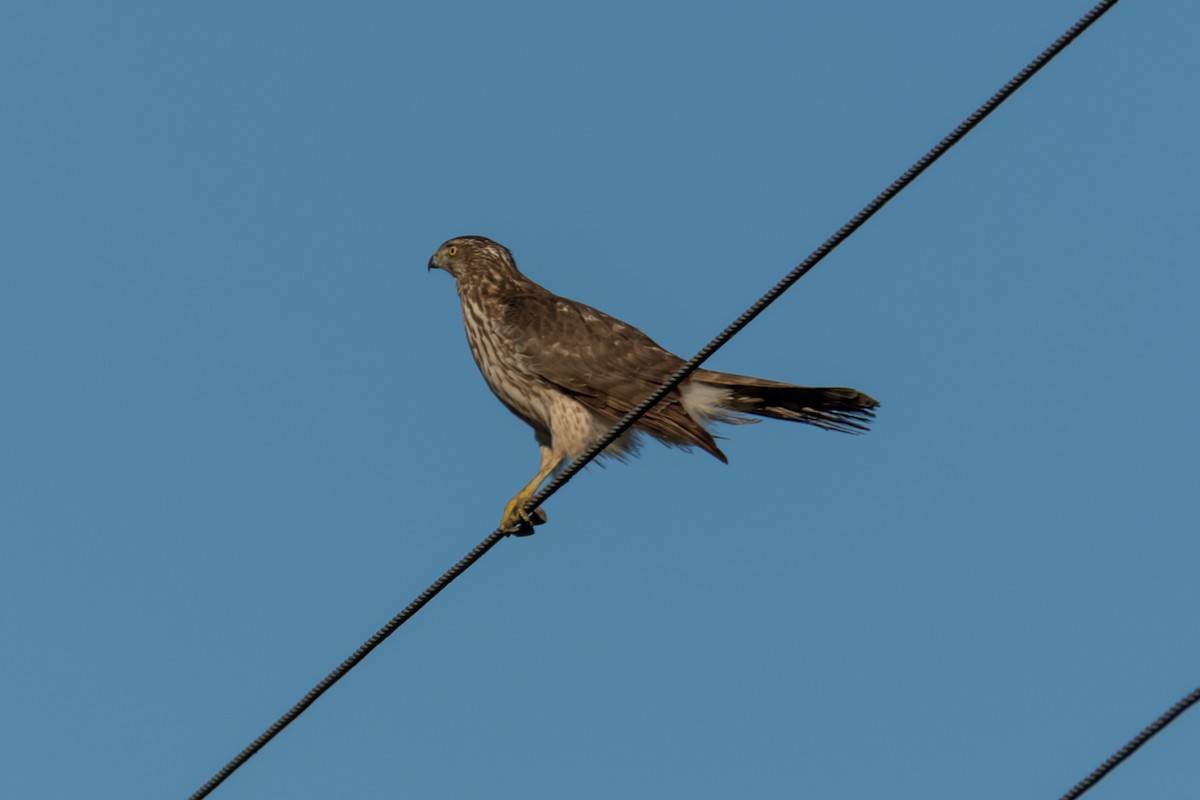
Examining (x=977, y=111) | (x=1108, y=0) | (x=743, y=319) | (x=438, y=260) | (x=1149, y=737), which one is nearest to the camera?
(x=1149, y=737)

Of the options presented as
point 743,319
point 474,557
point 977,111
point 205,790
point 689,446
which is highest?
point 689,446

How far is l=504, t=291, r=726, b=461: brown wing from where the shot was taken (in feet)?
29.0

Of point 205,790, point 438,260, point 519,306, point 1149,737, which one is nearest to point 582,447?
point 519,306

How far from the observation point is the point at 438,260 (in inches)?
419

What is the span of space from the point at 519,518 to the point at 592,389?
914 mm

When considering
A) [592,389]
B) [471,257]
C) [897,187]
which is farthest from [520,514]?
[897,187]

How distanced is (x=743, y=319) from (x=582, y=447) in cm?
343

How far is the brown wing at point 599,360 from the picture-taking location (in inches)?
348

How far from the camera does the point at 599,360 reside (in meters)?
9.30

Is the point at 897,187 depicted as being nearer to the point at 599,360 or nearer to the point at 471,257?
the point at 599,360

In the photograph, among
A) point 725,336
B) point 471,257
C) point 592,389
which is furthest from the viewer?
point 471,257

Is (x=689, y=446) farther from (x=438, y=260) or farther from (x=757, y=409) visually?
(x=438, y=260)

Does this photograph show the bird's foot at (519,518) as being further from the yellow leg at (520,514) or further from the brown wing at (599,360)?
the brown wing at (599,360)

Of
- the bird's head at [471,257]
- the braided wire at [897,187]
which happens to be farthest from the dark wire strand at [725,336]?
the bird's head at [471,257]
